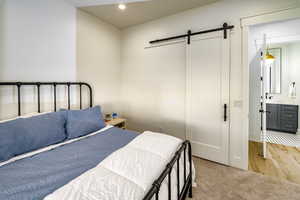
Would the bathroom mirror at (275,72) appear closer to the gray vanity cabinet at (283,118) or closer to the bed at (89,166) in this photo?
the gray vanity cabinet at (283,118)

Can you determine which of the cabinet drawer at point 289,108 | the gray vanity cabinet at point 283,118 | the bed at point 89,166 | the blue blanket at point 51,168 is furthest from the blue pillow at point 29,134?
the cabinet drawer at point 289,108

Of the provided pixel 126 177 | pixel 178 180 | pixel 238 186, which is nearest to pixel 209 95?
pixel 238 186

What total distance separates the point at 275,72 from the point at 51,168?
5.67 metres

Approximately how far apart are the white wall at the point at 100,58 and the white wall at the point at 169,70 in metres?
0.22

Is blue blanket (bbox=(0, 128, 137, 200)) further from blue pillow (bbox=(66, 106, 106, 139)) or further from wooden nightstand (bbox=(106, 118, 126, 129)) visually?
wooden nightstand (bbox=(106, 118, 126, 129))

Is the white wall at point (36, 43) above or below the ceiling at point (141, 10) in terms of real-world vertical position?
below

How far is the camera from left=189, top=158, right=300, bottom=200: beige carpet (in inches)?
64.2

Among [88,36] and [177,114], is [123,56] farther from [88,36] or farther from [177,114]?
[177,114]

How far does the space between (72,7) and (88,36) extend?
486 mm

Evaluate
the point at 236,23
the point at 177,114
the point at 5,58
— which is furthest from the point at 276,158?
the point at 5,58

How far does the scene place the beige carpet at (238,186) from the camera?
5.35 feet

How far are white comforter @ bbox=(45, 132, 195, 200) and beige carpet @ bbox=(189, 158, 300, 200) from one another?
2.34 ft

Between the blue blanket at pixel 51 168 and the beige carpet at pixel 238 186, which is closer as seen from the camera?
the blue blanket at pixel 51 168

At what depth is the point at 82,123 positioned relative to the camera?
1.84 meters
